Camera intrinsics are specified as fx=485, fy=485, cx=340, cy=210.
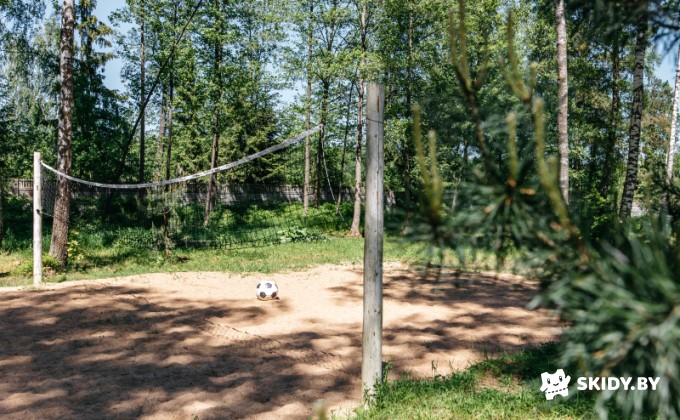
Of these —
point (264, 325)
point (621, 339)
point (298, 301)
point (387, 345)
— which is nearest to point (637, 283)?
point (621, 339)

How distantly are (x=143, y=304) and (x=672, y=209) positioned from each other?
24.3 feet

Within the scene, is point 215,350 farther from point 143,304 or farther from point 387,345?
point 143,304

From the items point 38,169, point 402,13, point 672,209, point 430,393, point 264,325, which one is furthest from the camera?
point 402,13

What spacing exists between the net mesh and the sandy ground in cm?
236

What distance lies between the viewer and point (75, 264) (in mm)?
11258

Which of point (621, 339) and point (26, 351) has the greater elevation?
point (621, 339)

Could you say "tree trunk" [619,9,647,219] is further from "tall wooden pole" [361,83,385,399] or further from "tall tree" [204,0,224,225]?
"tall tree" [204,0,224,225]

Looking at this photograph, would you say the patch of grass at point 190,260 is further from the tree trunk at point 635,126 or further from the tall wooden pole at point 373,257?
the tall wooden pole at point 373,257

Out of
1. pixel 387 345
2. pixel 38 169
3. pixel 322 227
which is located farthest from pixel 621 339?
pixel 322 227

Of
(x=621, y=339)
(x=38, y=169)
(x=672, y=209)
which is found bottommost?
(x=621, y=339)

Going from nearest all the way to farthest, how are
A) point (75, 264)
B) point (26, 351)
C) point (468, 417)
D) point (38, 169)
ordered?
1. point (468, 417)
2. point (26, 351)
3. point (38, 169)
4. point (75, 264)

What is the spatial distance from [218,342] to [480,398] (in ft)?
10.7

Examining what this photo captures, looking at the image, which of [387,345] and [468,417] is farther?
[387,345]

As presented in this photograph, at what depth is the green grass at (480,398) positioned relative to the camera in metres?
3.69
